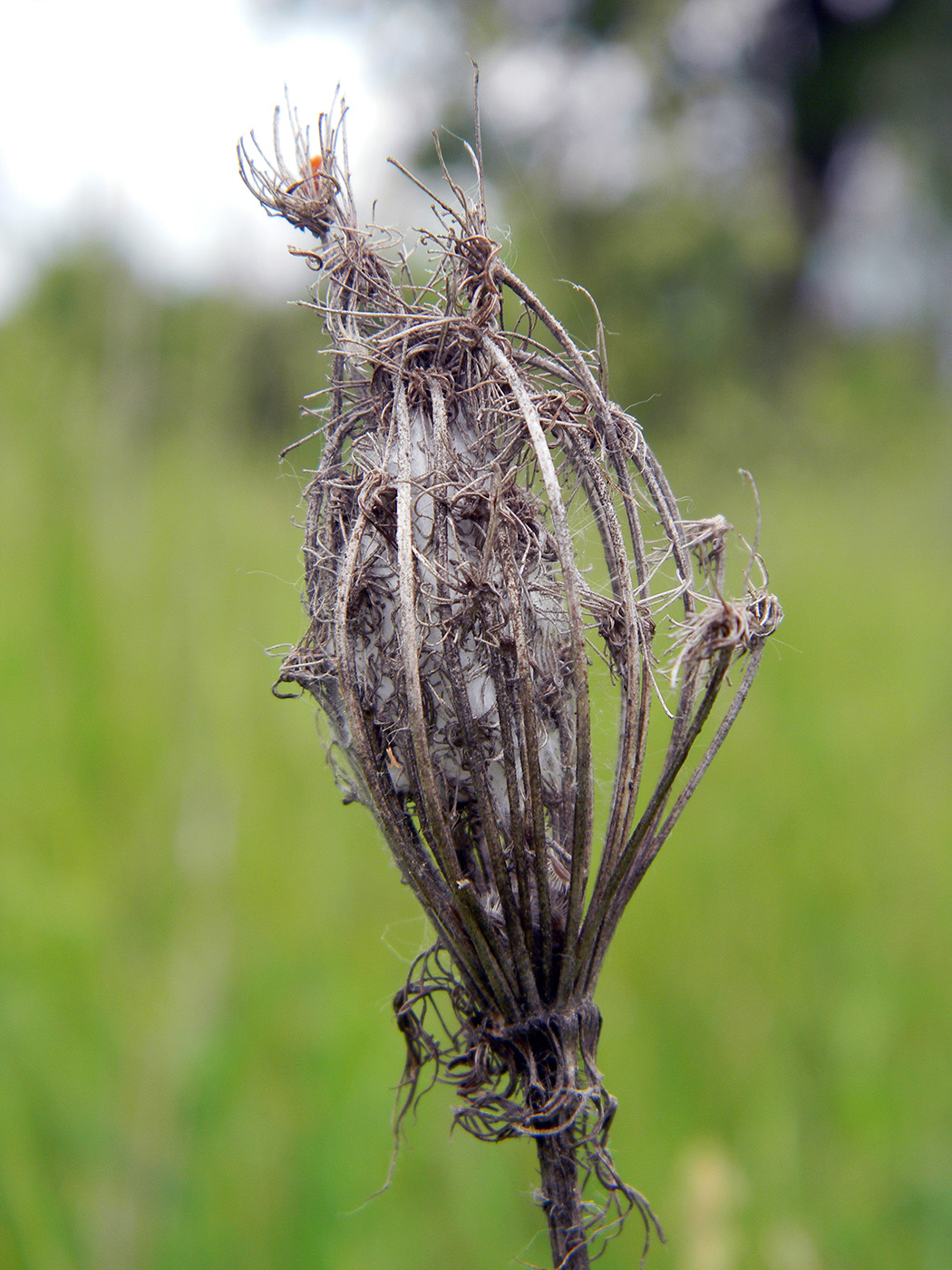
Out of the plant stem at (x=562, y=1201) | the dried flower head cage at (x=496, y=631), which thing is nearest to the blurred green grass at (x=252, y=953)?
the dried flower head cage at (x=496, y=631)

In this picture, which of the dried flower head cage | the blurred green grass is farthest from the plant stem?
the blurred green grass

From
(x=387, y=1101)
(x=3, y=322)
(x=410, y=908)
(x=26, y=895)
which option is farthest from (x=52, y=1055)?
(x=3, y=322)

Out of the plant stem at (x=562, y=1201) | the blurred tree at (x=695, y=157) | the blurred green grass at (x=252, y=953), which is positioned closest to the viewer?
the plant stem at (x=562, y=1201)

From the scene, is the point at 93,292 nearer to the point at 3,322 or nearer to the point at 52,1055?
the point at 3,322

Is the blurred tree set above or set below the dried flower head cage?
above

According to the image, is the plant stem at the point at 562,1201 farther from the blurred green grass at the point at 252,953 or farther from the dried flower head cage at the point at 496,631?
the blurred green grass at the point at 252,953

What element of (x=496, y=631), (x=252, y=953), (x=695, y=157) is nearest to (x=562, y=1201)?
(x=496, y=631)

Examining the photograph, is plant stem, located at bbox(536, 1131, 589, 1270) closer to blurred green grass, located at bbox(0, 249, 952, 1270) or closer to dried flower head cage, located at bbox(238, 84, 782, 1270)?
dried flower head cage, located at bbox(238, 84, 782, 1270)

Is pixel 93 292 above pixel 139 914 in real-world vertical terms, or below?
above
